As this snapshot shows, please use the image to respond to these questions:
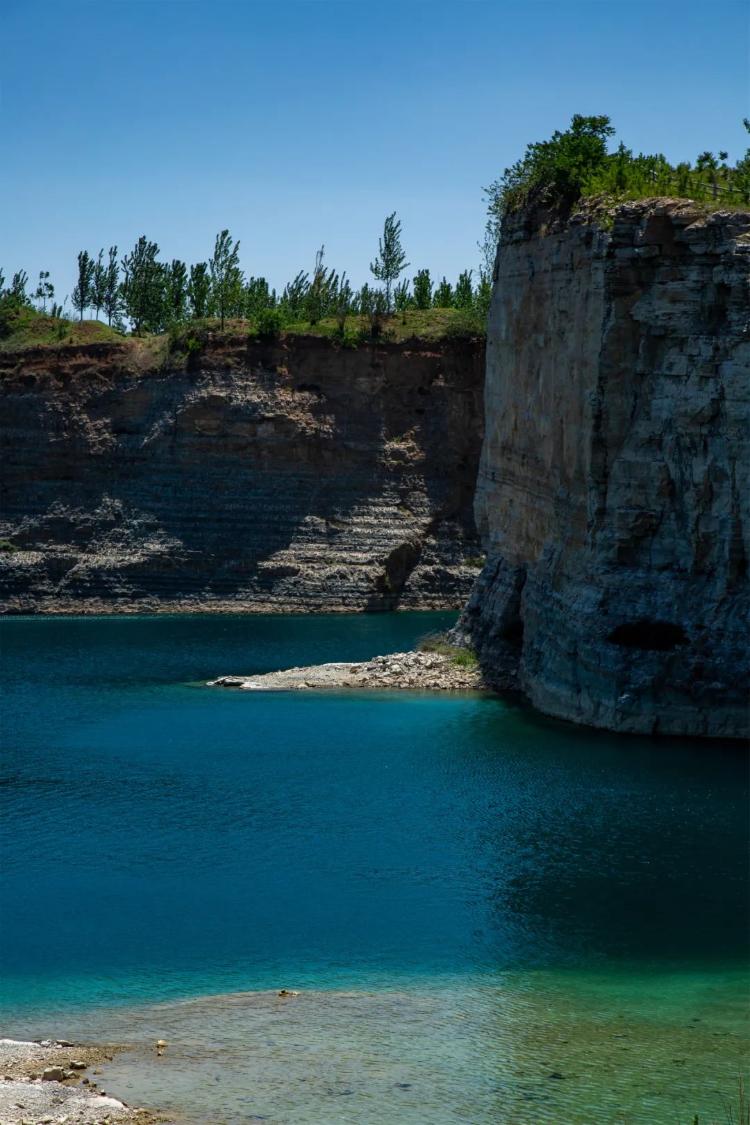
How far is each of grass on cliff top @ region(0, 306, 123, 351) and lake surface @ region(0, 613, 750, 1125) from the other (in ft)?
126

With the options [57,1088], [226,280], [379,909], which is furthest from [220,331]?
[57,1088]

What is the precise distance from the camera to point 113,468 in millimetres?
74375

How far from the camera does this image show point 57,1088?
15.9 meters

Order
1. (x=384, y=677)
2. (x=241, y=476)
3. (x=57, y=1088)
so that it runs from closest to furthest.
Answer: (x=57, y=1088) → (x=384, y=677) → (x=241, y=476)

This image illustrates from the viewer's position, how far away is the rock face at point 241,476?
71750 millimetres

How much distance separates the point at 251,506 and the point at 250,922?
168ft

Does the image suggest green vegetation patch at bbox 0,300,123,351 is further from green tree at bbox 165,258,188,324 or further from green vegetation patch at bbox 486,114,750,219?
green vegetation patch at bbox 486,114,750,219

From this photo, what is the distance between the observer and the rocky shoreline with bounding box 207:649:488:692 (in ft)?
152

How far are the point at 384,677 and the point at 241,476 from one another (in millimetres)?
28797

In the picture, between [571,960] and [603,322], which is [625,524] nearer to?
[603,322]

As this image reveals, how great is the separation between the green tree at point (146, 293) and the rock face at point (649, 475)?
44.3 meters

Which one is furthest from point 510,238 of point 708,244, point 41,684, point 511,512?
point 41,684

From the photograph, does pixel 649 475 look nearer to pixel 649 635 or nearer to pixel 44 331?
pixel 649 635

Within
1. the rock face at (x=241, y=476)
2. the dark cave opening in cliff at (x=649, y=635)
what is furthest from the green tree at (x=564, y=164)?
the rock face at (x=241, y=476)
